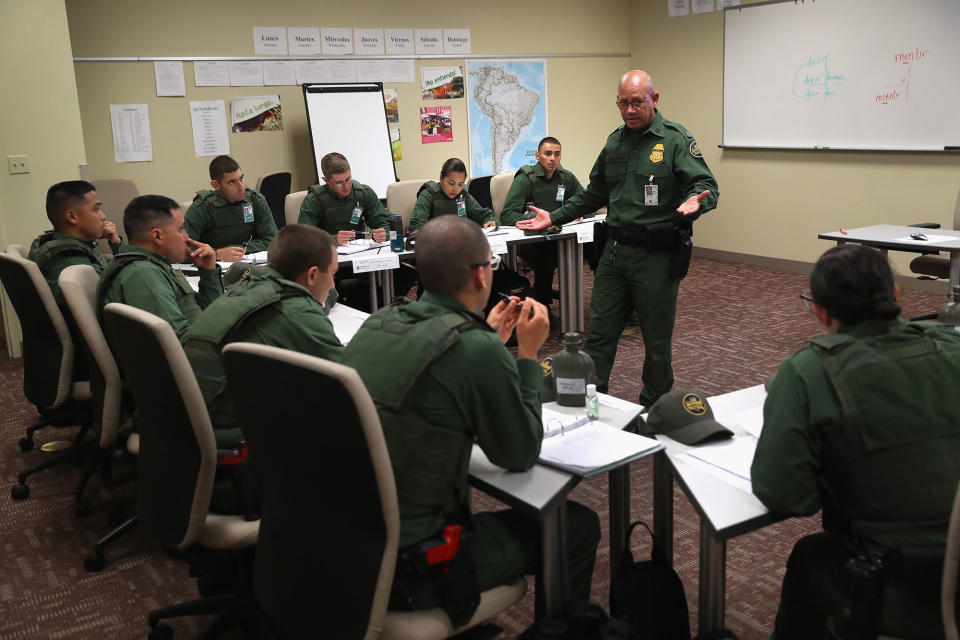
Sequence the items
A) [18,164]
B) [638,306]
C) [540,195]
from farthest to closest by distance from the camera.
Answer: [540,195], [18,164], [638,306]

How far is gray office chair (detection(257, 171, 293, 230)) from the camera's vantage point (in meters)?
6.52

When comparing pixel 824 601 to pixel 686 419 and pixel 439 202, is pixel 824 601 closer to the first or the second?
pixel 686 419

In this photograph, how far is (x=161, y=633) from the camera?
2.41 meters

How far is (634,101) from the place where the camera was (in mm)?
3695

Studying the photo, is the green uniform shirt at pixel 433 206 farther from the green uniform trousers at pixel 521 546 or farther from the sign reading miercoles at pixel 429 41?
the green uniform trousers at pixel 521 546

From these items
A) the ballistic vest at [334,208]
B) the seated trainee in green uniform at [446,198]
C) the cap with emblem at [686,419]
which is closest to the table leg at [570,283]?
the seated trainee in green uniform at [446,198]

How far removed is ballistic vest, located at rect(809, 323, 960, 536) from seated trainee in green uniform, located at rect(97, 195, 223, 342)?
6.35ft

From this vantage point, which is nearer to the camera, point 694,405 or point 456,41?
point 694,405

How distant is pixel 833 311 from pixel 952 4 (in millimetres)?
5384

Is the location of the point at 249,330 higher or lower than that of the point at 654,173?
lower

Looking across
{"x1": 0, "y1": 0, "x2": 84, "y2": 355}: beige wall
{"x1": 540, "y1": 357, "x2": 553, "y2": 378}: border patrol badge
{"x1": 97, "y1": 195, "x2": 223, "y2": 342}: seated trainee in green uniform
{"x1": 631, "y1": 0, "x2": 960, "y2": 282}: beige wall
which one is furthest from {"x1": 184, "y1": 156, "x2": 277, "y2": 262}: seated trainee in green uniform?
{"x1": 631, "y1": 0, "x2": 960, "y2": 282}: beige wall

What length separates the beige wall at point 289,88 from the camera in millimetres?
6199

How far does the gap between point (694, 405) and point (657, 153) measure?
193 centimetres

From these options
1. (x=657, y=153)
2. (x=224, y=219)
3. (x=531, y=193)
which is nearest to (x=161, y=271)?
(x=657, y=153)
